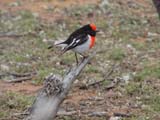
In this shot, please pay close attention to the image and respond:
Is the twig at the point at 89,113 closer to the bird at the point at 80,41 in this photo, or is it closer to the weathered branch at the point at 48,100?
the bird at the point at 80,41

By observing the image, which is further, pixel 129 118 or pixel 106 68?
pixel 106 68

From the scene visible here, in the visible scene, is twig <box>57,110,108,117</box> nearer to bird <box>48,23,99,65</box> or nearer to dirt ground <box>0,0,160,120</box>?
dirt ground <box>0,0,160,120</box>

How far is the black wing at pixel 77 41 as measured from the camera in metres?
7.60

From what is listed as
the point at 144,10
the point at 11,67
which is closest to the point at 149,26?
the point at 144,10

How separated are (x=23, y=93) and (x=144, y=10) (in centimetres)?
606

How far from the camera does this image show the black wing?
760cm

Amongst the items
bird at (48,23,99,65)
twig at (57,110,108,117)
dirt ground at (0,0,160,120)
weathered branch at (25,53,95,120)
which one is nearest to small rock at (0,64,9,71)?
dirt ground at (0,0,160,120)

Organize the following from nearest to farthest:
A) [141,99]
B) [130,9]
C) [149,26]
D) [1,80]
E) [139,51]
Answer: [141,99], [1,80], [139,51], [149,26], [130,9]

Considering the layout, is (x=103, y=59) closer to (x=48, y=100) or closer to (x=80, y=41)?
(x=80, y=41)

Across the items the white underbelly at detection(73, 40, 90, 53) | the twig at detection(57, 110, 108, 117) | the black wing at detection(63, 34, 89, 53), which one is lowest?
the twig at detection(57, 110, 108, 117)

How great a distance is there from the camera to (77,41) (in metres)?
7.63

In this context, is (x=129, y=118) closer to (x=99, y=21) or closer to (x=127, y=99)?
(x=127, y=99)

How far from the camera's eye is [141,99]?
310 inches

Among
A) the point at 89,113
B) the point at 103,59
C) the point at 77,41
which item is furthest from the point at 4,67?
the point at 89,113
